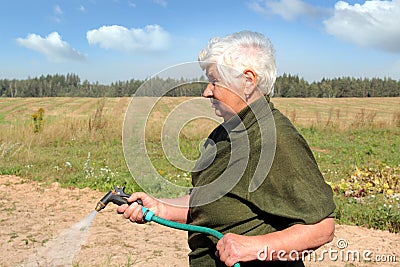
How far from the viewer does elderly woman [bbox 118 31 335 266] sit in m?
1.38

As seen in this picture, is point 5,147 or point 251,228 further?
point 5,147

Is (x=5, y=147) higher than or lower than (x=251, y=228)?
lower

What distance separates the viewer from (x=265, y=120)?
150cm

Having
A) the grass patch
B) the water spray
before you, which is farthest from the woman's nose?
the water spray

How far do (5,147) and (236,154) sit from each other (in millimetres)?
9287

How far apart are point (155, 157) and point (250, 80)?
59 cm

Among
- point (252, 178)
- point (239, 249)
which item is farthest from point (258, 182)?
point (239, 249)

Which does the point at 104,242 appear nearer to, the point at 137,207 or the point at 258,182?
the point at 137,207

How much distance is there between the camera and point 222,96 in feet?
5.25

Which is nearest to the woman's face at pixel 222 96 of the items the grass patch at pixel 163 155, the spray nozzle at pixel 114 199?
the grass patch at pixel 163 155

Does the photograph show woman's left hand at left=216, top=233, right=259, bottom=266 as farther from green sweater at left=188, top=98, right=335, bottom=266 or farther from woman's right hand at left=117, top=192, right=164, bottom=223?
woman's right hand at left=117, top=192, right=164, bottom=223

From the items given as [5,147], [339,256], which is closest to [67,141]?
[5,147]

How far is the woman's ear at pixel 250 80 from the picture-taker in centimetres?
154

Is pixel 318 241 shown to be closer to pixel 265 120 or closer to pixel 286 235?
pixel 286 235
